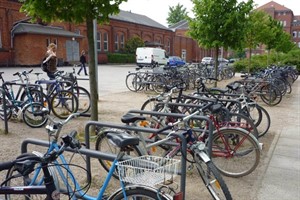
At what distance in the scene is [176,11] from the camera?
259 feet

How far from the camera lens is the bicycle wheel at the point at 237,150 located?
156 inches

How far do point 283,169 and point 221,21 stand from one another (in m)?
6.37

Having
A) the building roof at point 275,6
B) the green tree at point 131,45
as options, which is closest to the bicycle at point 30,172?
the green tree at point 131,45

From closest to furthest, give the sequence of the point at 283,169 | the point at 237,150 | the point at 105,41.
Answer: the point at 237,150
the point at 283,169
the point at 105,41

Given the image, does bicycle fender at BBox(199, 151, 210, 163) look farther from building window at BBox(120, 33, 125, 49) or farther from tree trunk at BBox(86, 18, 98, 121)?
building window at BBox(120, 33, 125, 49)

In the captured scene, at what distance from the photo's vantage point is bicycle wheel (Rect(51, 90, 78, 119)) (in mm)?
7152

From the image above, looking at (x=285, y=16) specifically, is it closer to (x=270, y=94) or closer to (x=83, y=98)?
(x=270, y=94)

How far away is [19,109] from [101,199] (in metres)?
4.85

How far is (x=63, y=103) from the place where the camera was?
727 centimetres

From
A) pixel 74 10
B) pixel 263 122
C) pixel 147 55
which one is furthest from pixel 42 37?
pixel 263 122

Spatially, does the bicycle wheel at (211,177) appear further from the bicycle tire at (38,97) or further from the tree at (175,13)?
the tree at (175,13)

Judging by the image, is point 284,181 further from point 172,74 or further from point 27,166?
point 172,74

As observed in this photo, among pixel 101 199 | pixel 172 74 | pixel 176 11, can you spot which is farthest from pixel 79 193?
pixel 176 11

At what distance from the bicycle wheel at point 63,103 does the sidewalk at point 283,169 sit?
4.54 m
